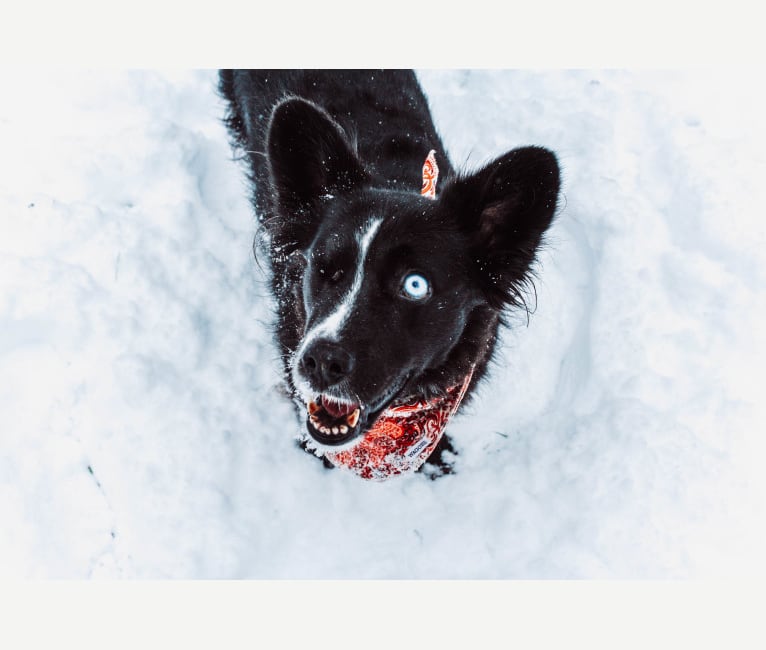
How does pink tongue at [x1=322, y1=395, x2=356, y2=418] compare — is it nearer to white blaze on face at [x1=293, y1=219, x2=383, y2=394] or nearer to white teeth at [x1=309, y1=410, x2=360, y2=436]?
white teeth at [x1=309, y1=410, x2=360, y2=436]

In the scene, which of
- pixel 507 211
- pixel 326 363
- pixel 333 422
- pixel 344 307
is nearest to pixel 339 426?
pixel 333 422

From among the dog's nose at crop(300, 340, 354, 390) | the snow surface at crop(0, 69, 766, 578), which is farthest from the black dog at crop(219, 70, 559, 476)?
the snow surface at crop(0, 69, 766, 578)

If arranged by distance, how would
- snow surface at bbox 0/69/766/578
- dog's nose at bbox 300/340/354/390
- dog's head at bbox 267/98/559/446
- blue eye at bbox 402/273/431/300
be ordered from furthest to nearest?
snow surface at bbox 0/69/766/578, blue eye at bbox 402/273/431/300, dog's head at bbox 267/98/559/446, dog's nose at bbox 300/340/354/390

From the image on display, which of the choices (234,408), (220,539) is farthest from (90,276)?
(220,539)

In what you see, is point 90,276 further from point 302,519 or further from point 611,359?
point 611,359

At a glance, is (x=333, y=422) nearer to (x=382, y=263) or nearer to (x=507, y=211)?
(x=382, y=263)

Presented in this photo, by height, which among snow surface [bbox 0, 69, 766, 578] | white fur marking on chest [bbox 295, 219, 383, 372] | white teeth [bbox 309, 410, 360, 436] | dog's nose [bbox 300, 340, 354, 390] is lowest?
snow surface [bbox 0, 69, 766, 578]

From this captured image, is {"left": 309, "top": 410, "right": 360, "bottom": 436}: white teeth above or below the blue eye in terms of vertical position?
below
